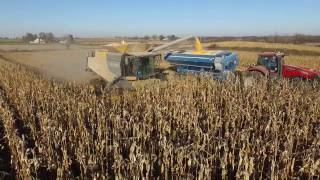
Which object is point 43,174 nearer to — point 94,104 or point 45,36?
point 94,104

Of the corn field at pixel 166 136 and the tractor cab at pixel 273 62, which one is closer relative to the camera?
the corn field at pixel 166 136

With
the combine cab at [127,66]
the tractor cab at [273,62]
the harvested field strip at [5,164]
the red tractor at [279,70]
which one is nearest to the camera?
the harvested field strip at [5,164]

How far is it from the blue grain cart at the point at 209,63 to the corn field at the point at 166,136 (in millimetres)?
5578

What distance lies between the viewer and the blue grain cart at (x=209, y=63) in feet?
59.8

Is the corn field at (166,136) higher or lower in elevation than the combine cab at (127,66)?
lower

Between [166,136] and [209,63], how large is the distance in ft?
37.3

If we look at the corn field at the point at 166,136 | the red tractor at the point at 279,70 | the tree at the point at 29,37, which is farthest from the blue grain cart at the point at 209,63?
the tree at the point at 29,37

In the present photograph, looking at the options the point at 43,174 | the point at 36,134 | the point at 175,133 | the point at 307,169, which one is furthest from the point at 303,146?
the point at 36,134

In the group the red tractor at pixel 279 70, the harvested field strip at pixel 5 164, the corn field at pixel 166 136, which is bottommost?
the harvested field strip at pixel 5 164

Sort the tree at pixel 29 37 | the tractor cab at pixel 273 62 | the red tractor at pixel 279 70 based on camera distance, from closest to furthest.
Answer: the red tractor at pixel 279 70, the tractor cab at pixel 273 62, the tree at pixel 29 37

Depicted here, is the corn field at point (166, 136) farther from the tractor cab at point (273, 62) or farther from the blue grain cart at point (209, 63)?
the blue grain cart at point (209, 63)

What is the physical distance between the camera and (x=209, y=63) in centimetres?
1872

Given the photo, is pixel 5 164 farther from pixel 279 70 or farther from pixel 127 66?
pixel 279 70

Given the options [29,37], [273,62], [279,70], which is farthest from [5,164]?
[29,37]
